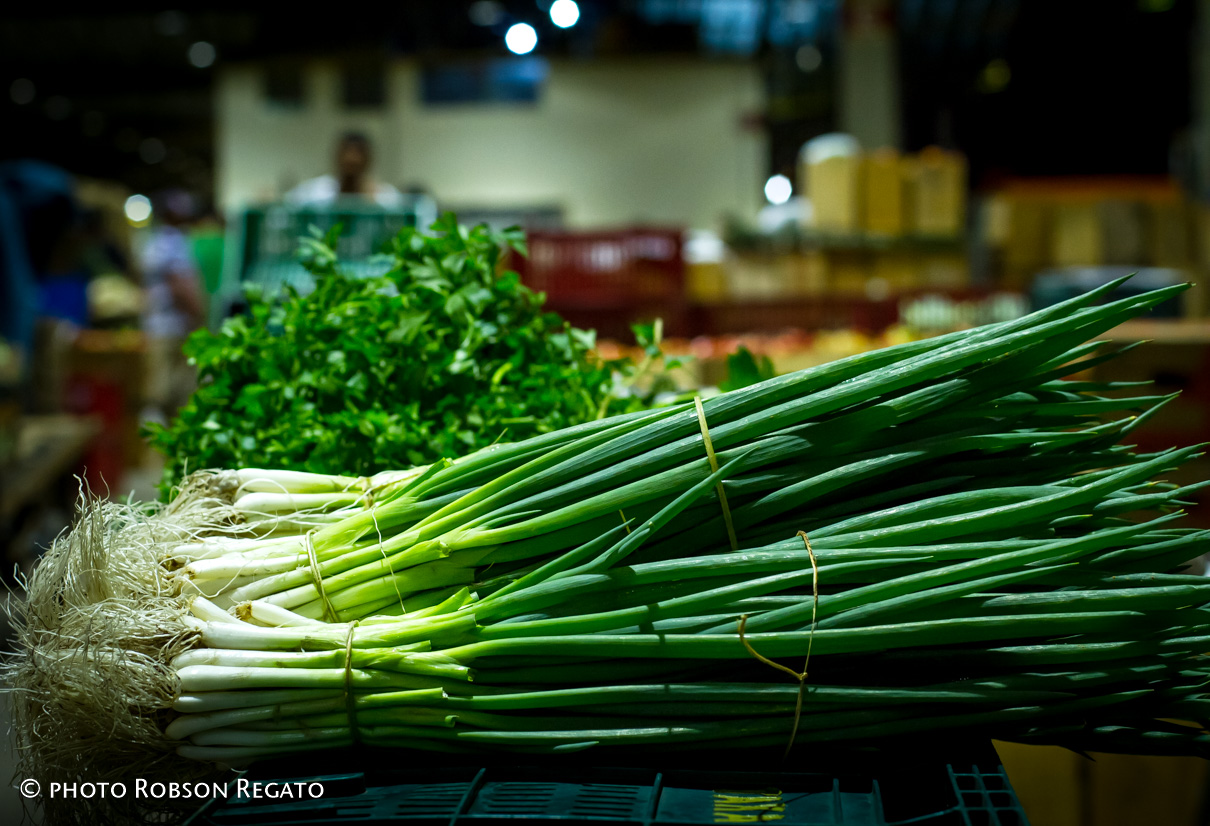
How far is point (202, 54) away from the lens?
45.2 ft

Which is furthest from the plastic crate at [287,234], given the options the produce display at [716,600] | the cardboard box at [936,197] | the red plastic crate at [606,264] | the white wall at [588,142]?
the white wall at [588,142]

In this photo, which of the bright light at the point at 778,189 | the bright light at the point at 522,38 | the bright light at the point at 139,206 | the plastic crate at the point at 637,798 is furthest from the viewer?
the bright light at the point at 139,206

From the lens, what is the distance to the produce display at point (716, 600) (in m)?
0.88

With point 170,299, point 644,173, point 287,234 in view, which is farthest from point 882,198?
point 170,299

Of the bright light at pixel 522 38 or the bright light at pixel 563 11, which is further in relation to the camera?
the bright light at pixel 522 38

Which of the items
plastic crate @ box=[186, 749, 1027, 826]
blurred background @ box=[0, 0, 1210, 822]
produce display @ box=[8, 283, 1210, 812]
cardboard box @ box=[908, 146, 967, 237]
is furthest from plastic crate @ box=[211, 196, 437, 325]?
cardboard box @ box=[908, 146, 967, 237]

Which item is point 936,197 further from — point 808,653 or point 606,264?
point 808,653

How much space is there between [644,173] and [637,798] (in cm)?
1224

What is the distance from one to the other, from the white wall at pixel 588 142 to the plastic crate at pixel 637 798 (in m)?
12.0

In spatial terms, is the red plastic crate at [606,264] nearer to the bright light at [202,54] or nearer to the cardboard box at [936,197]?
the cardboard box at [936,197]

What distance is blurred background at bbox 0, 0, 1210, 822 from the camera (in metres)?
5.06

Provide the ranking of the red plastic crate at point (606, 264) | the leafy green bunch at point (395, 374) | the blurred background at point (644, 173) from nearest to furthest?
the leafy green bunch at point (395, 374)
the blurred background at point (644, 173)
the red plastic crate at point (606, 264)

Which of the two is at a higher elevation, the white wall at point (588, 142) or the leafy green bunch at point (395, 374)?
the white wall at point (588, 142)

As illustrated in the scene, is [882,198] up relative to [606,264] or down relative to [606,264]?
up
